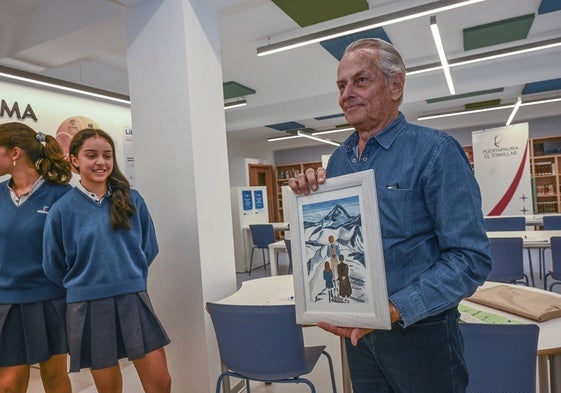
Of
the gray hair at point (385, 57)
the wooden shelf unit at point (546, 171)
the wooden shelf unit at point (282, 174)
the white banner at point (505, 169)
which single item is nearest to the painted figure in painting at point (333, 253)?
the gray hair at point (385, 57)

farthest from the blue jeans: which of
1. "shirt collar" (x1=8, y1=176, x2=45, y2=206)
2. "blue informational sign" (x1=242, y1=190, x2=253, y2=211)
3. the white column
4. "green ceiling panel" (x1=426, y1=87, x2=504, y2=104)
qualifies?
"green ceiling panel" (x1=426, y1=87, x2=504, y2=104)

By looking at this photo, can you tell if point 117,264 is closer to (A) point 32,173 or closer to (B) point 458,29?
(A) point 32,173

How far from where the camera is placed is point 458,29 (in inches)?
200

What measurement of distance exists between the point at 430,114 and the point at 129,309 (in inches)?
360

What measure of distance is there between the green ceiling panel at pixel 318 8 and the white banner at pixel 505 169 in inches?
204

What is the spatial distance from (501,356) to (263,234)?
6.22 meters

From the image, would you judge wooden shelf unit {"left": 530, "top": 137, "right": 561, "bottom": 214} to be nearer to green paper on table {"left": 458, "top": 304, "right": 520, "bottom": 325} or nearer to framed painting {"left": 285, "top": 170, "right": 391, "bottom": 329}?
green paper on table {"left": 458, "top": 304, "right": 520, "bottom": 325}

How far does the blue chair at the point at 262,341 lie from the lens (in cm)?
181

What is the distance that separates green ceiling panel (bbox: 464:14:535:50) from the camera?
190 inches

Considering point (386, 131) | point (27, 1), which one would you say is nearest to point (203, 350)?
point (386, 131)

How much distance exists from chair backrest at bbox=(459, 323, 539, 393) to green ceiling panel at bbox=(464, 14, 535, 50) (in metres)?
4.79

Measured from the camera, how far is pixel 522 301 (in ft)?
6.26

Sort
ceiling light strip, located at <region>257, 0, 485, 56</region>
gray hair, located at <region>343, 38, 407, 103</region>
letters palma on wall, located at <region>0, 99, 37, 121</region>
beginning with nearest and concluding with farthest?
gray hair, located at <region>343, 38, 407, 103</region>
ceiling light strip, located at <region>257, 0, 485, 56</region>
letters palma on wall, located at <region>0, 99, 37, 121</region>

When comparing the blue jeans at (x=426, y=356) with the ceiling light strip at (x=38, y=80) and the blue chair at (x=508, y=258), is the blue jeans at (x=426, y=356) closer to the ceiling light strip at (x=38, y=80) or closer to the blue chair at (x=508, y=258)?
the blue chair at (x=508, y=258)
